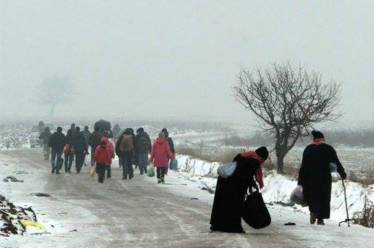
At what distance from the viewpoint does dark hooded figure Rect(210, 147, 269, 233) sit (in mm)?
11070

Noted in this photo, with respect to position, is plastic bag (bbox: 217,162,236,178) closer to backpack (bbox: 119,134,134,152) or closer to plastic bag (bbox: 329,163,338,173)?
plastic bag (bbox: 329,163,338,173)

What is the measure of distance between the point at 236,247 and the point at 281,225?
3107mm

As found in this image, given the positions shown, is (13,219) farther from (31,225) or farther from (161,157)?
(161,157)

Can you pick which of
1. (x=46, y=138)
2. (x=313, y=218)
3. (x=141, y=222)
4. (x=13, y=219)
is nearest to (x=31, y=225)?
(x=13, y=219)

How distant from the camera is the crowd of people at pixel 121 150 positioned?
22594 mm

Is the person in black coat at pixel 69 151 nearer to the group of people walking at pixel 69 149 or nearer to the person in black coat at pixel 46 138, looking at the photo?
the group of people walking at pixel 69 149

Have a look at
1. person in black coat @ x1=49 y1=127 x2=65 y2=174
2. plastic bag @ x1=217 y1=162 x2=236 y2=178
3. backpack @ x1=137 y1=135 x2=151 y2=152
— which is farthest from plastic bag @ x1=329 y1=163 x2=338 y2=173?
person in black coat @ x1=49 y1=127 x2=65 y2=174

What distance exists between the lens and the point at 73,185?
2116 centimetres

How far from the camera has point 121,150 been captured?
24000 mm

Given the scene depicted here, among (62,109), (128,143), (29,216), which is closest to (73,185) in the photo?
(128,143)

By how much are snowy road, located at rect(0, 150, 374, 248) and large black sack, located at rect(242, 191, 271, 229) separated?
0.60 feet

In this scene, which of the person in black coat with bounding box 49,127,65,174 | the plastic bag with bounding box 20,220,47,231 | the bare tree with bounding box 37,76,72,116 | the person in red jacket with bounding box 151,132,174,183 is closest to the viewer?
the plastic bag with bounding box 20,220,47,231

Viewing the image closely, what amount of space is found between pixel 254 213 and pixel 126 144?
13201 mm

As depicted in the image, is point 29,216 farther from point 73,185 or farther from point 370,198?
point 370,198
